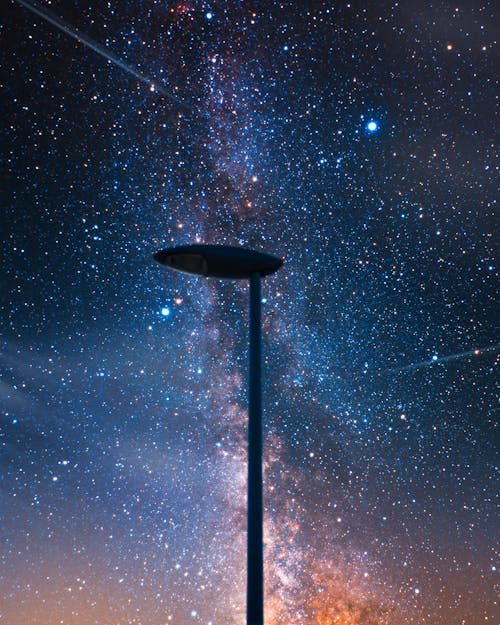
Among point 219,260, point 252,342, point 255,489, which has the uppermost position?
point 219,260

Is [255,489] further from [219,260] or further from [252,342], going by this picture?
[219,260]

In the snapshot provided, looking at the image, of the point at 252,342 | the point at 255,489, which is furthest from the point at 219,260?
the point at 255,489

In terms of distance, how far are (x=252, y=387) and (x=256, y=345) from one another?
0.27 meters

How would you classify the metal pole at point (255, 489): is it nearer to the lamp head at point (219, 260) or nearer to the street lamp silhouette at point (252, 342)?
the street lamp silhouette at point (252, 342)

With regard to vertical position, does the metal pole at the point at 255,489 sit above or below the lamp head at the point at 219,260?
below

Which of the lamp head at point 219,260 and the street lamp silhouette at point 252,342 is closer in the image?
the street lamp silhouette at point 252,342

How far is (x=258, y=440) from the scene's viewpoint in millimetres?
3340

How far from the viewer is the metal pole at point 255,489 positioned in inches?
121

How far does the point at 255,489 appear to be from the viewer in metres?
3.19

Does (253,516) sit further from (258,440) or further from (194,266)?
(194,266)

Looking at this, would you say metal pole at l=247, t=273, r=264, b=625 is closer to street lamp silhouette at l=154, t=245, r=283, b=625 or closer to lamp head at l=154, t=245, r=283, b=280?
street lamp silhouette at l=154, t=245, r=283, b=625

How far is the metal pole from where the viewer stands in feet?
10.1

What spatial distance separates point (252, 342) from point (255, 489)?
34.0 inches

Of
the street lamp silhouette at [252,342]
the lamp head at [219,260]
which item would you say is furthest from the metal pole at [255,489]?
the lamp head at [219,260]
